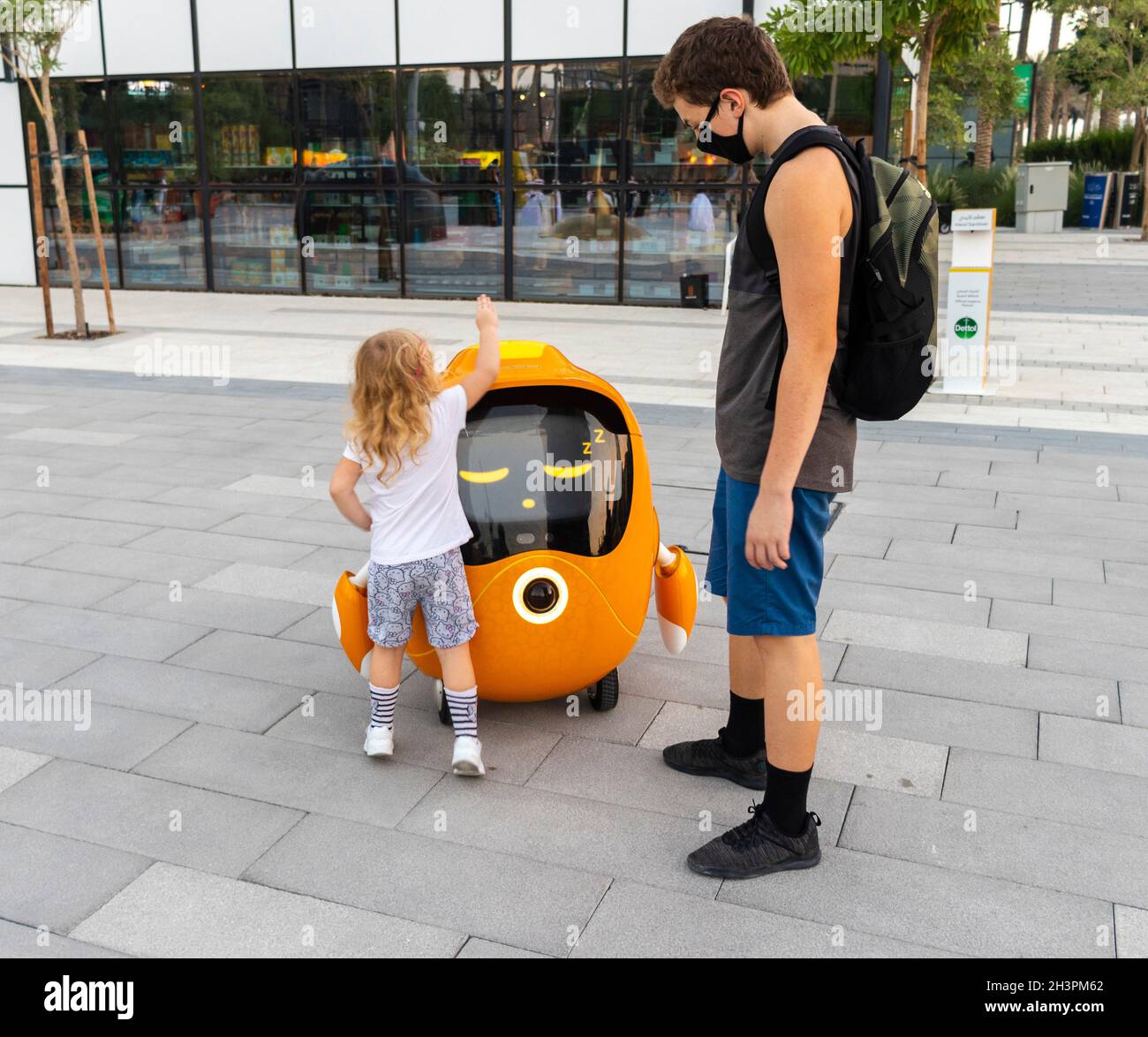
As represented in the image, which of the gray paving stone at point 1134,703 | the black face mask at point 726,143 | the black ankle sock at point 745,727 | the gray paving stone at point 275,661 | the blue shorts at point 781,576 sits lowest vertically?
the gray paving stone at point 275,661

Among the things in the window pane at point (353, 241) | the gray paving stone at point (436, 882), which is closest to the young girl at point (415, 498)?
the gray paving stone at point (436, 882)

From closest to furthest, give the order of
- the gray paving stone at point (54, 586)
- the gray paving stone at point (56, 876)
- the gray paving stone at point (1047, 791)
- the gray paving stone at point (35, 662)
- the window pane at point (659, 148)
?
the gray paving stone at point (56, 876)
the gray paving stone at point (1047, 791)
the gray paving stone at point (35, 662)
the gray paving stone at point (54, 586)
the window pane at point (659, 148)

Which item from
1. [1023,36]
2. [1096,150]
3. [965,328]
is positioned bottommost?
[965,328]

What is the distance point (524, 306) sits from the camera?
53.3ft

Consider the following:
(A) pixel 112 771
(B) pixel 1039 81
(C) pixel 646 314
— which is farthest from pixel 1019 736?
(B) pixel 1039 81

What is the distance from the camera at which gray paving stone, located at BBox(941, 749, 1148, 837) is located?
338 centimetres

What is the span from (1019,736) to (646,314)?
11809mm

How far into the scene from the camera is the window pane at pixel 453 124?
631 inches

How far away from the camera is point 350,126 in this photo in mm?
16656

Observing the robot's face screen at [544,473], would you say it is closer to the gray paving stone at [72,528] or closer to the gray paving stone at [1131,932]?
the gray paving stone at [1131,932]

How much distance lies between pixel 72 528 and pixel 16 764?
270 centimetres

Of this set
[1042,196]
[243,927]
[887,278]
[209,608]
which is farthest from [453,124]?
[1042,196]

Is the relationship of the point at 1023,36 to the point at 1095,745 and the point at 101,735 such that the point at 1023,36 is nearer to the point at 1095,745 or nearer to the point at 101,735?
the point at 1095,745

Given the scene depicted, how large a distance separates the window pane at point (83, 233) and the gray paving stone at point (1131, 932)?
1814 cm
